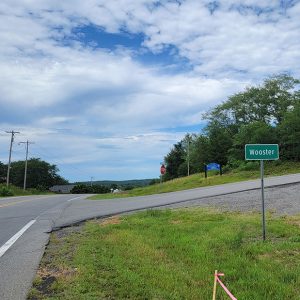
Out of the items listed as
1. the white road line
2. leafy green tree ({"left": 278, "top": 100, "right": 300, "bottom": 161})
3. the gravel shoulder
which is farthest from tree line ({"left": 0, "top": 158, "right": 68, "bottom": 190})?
the white road line

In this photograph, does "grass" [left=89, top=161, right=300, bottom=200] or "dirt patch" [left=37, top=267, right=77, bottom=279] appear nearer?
"dirt patch" [left=37, top=267, right=77, bottom=279]

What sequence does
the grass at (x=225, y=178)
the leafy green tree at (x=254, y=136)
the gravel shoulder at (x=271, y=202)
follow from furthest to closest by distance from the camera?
1. the leafy green tree at (x=254, y=136)
2. the grass at (x=225, y=178)
3. the gravel shoulder at (x=271, y=202)

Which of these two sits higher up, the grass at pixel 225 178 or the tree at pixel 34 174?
the tree at pixel 34 174

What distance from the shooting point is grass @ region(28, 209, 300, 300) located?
5.97 m

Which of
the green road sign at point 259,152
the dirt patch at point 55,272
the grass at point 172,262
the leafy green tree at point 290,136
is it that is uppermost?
the leafy green tree at point 290,136

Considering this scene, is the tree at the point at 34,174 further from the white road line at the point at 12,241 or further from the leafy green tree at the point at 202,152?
the white road line at the point at 12,241

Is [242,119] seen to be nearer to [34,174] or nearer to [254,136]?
[254,136]

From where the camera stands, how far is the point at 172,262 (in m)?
7.70

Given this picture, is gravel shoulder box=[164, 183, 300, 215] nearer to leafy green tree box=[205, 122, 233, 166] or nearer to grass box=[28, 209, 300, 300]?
grass box=[28, 209, 300, 300]

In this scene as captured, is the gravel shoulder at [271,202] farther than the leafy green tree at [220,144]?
No


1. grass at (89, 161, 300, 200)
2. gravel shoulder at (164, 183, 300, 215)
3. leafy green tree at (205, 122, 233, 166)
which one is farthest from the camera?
leafy green tree at (205, 122, 233, 166)

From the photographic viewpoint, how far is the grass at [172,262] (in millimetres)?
5969

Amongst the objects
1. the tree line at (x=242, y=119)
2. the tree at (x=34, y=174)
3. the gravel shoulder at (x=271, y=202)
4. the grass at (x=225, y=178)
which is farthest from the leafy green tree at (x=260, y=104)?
the tree at (x=34, y=174)

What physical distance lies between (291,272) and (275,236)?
140 inches
